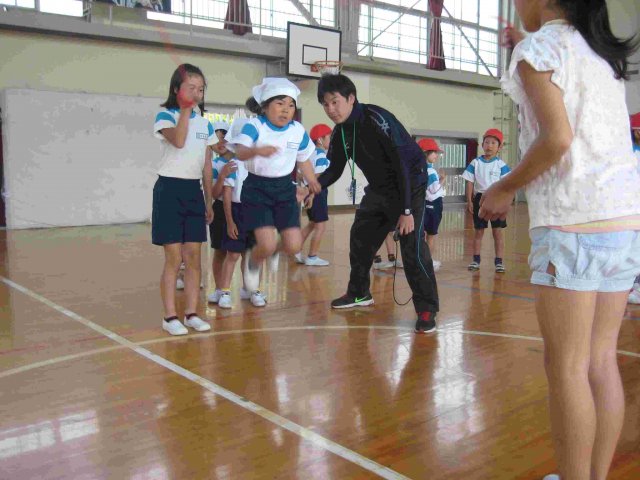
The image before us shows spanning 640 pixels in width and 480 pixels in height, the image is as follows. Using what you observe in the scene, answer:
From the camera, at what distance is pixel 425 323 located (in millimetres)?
3879

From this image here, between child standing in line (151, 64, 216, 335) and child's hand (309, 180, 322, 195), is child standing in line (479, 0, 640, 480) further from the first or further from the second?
child's hand (309, 180, 322, 195)

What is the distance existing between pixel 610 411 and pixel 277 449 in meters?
1.11

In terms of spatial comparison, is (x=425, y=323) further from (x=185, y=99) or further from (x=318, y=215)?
(x=318, y=215)

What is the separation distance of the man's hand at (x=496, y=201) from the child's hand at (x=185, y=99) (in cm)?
237

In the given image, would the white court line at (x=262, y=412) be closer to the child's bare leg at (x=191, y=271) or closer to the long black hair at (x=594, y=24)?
the child's bare leg at (x=191, y=271)

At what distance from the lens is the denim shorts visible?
1.50 meters

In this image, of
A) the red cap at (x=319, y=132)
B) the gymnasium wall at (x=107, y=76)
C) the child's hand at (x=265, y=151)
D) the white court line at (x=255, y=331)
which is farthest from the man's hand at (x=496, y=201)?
the gymnasium wall at (x=107, y=76)

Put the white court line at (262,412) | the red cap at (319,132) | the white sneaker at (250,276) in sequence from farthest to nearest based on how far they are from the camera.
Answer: the red cap at (319,132) → the white sneaker at (250,276) → the white court line at (262,412)


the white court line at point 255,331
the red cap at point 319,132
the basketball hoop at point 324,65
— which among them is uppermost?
the basketball hoop at point 324,65

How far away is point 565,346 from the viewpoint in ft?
5.07

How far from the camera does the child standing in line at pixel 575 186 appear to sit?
4.82ft

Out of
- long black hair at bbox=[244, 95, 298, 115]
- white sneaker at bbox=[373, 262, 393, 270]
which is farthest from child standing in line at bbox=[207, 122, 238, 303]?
white sneaker at bbox=[373, 262, 393, 270]

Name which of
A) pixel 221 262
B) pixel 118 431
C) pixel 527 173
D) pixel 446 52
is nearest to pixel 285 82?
pixel 221 262

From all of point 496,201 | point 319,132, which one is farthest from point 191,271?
point 319,132
